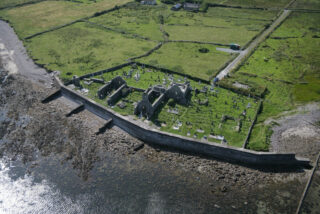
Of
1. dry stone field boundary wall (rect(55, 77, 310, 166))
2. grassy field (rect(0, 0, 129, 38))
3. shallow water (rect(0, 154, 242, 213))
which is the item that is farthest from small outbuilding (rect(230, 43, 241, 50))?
grassy field (rect(0, 0, 129, 38))

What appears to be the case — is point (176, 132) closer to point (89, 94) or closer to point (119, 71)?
point (89, 94)

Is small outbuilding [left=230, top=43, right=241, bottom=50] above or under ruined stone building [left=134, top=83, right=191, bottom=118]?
above

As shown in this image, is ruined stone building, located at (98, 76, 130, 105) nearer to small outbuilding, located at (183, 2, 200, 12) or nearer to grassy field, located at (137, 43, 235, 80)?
grassy field, located at (137, 43, 235, 80)

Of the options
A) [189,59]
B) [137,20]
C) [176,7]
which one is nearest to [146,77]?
[189,59]

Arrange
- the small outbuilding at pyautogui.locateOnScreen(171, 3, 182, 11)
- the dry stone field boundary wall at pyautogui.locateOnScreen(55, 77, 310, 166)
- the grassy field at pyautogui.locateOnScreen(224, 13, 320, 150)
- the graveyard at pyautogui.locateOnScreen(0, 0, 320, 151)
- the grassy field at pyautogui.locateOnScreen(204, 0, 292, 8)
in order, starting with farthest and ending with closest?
the grassy field at pyautogui.locateOnScreen(204, 0, 292, 8) < the small outbuilding at pyautogui.locateOnScreen(171, 3, 182, 11) < the grassy field at pyautogui.locateOnScreen(224, 13, 320, 150) < the graveyard at pyautogui.locateOnScreen(0, 0, 320, 151) < the dry stone field boundary wall at pyautogui.locateOnScreen(55, 77, 310, 166)

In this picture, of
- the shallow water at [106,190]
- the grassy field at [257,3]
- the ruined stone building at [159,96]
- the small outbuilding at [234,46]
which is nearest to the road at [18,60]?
the ruined stone building at [159,96]

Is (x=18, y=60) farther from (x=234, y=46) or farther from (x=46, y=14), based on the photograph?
(x=234, y=46)
